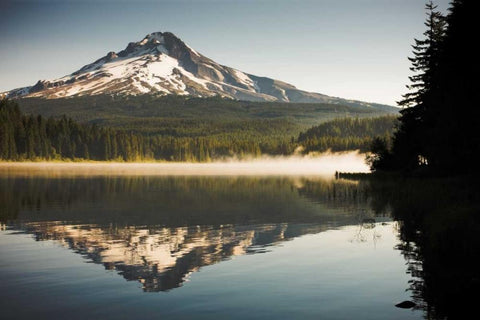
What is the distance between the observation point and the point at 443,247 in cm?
2059

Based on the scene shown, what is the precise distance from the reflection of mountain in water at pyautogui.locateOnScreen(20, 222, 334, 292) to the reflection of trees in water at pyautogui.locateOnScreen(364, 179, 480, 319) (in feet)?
20.1

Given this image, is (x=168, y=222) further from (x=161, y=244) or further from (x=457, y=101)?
(x=457, y=101)

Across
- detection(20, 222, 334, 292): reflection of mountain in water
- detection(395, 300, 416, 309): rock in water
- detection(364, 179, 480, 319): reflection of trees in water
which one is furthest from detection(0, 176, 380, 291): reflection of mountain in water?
detection(395, 300, 416, 309): rock in water

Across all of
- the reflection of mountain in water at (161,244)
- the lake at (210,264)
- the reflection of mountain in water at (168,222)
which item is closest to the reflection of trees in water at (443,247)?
the lake at (210,264)

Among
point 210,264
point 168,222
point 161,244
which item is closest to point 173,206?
point 168,222

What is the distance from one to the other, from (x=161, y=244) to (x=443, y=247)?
40.0 feet

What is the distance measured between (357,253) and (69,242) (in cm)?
1337

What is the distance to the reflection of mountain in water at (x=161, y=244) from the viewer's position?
60.8 feet

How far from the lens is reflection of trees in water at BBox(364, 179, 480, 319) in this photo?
14195mm

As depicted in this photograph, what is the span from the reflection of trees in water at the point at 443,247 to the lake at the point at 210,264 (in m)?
0.20

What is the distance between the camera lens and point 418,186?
44.8 metres

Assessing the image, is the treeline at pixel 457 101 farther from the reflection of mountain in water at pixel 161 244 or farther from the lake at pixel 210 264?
the reflection of mountain in water at pixel 161 244

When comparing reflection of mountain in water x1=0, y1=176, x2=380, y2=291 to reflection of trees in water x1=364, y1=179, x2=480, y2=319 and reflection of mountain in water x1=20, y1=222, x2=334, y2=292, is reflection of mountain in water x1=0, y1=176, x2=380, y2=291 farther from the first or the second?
reflection of trees in water x1=364, y1=179, x2=480, y2=319

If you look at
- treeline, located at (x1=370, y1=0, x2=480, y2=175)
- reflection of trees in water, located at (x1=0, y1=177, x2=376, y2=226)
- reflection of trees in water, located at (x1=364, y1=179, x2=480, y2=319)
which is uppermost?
treeline, located at (x1=370, y1=0, x2=480, y2=175)
